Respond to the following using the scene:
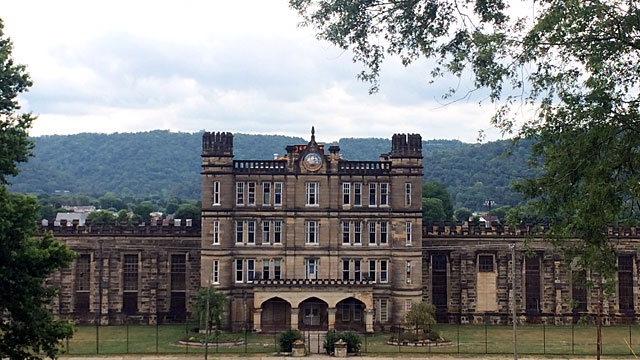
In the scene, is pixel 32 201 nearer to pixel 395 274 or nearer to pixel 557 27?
pixel 557 27

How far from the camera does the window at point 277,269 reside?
6450cm

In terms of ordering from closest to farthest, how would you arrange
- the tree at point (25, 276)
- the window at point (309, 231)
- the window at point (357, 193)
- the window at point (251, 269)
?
the tree at point (25, 276) → the window at point (251, 269) → the window at point (357, 193) → the window at point (309, 231)

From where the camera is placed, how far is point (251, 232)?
212 ft

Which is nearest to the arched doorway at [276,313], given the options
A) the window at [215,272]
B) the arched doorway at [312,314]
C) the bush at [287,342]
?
the arched doorway at [312,314]

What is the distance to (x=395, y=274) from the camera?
6431 cm

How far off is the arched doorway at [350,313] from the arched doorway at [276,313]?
12.5ft

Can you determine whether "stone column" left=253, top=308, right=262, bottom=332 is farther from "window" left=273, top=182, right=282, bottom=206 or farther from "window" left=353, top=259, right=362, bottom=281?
"window" left=273, top=182, right=282, bottom=206

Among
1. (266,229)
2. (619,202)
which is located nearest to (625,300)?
(266,229)

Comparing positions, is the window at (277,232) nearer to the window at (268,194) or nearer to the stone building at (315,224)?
the stone building at (315,224)

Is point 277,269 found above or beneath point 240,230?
beneath

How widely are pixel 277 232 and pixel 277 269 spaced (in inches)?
111

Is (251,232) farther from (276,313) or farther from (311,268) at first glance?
(276,313)

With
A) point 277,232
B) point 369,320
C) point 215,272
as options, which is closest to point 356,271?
point 369,320

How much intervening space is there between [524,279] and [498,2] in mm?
51114
